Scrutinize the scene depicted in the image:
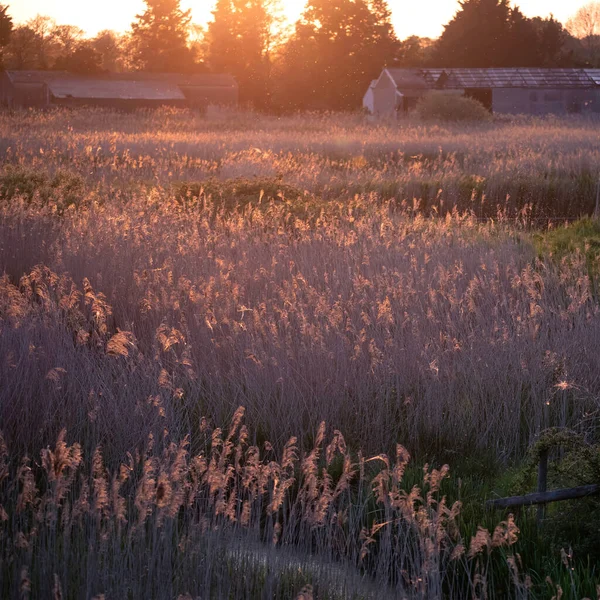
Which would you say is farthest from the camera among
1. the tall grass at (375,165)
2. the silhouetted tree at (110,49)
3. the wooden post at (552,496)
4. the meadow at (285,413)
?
the silhouetted tree at (110,49)

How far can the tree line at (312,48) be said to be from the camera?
5334 cm

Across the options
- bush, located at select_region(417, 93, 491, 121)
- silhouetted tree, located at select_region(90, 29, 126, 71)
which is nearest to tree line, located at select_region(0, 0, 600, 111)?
silhouetted tree, located at select_region(90, 29, 126, 71)

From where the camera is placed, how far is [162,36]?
63.3 m

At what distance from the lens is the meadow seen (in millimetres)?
2930

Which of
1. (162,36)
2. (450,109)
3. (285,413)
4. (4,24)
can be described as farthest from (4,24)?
(285,413)

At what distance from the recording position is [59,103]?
47.7 metres

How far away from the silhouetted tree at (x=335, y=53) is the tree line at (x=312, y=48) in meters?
0.07

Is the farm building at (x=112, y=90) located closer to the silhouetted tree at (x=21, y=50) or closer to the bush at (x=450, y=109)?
the silhouetted tree at (x=21, y=50)

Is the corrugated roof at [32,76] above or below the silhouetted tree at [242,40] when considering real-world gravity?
below

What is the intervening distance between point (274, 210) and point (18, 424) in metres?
6.55

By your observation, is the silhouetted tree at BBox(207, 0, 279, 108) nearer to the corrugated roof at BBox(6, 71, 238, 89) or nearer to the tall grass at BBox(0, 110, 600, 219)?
the corrugated roof at BBox(6, 71, 238, 89)

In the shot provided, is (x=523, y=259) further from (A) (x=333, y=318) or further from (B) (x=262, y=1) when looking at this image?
(B) (x=262, y=1)

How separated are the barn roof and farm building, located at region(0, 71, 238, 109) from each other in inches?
411

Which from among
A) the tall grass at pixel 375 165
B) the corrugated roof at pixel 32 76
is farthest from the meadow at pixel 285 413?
the corrugated roof at pixel 32 76
